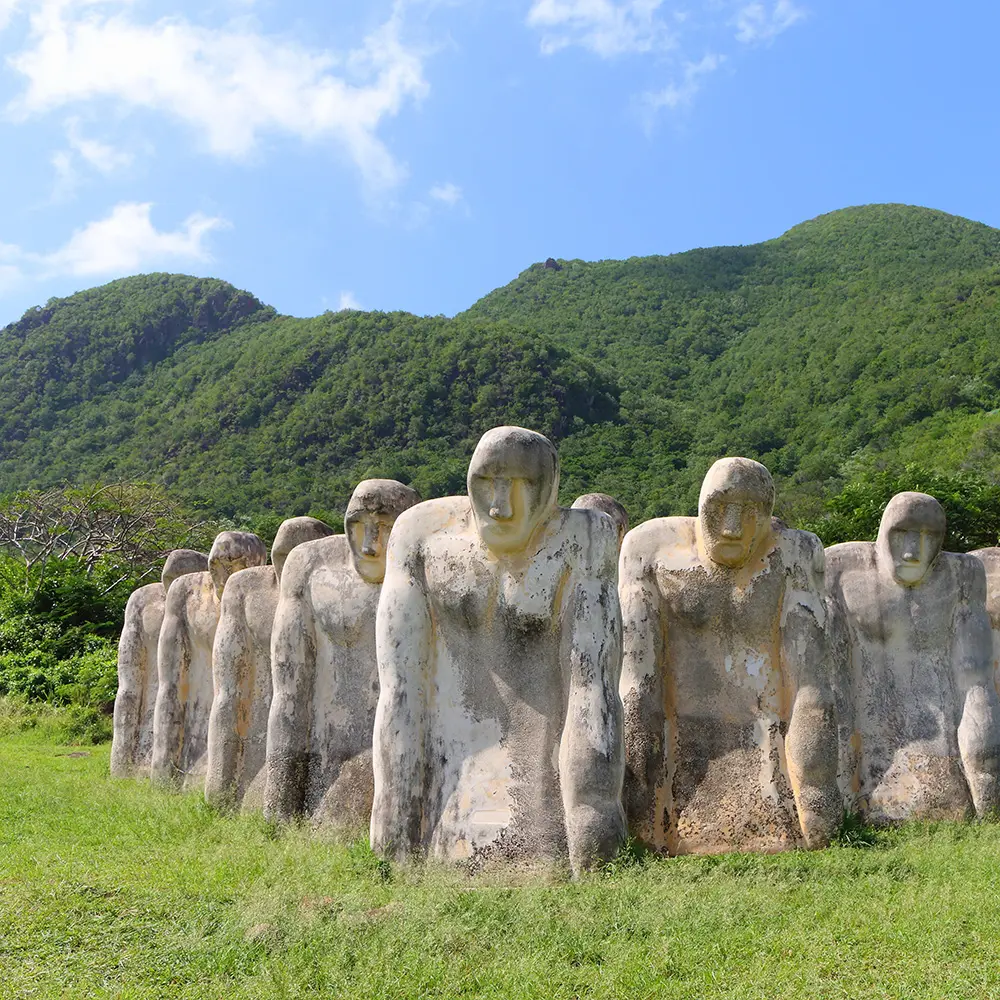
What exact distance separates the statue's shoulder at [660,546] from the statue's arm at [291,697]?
2382mm

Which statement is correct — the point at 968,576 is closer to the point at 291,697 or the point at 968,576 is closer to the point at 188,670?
the point at 291,697

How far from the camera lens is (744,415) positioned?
3872 cm

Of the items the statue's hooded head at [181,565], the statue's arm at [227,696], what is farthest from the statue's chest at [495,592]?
the statue's hooded head at [181,565]

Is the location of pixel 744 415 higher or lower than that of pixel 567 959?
higher

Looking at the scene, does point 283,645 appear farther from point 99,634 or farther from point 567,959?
point 99,634

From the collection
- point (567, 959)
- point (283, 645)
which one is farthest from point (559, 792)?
point (283, 645)

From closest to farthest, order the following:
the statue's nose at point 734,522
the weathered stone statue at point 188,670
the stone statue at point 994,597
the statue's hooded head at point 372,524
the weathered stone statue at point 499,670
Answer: the weathered stone statue at point 499,670 < the statue's nose at point 734,522 < the statue's hooded head at point 372,524 < the stone statue at point 994,597 < the weathered stone statue at point 188,670

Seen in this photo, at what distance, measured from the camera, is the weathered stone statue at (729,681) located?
22.4 ft

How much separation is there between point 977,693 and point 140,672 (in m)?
8.86

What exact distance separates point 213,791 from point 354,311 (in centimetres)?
4364

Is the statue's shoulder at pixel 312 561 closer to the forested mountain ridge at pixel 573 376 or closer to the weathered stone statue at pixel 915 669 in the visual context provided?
the weathered stone statue at pixel 915 669

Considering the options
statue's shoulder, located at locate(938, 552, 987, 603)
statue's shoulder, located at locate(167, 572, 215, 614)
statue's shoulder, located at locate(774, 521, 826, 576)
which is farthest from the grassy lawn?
statue's shoulder, located at locate(167, 572, 215, 614)

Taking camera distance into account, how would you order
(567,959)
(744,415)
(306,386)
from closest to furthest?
(567,959), (744,415), (306,386)

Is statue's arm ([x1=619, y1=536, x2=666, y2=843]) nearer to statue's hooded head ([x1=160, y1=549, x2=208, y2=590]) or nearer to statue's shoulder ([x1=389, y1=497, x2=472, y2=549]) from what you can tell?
statue's shoulder ([x1=389, y1=497, x2=472, y2=549])
